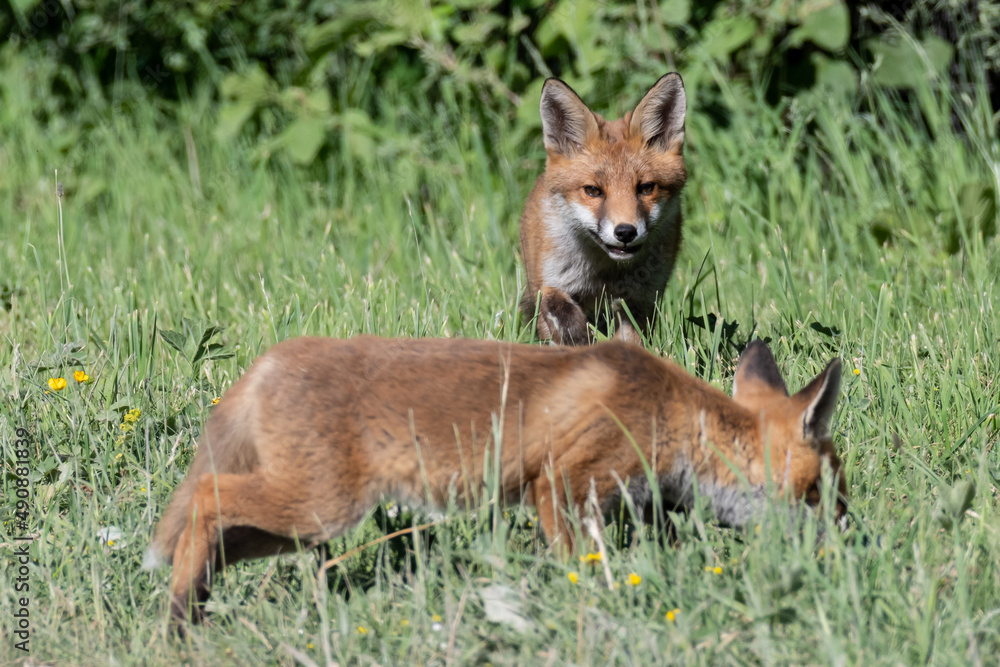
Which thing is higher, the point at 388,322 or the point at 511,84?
the point at 511,84

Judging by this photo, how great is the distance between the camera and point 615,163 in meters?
5.34

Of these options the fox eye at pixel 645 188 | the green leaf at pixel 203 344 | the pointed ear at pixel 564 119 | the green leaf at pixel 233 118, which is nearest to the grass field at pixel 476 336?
the green leaf at pixel 203 344

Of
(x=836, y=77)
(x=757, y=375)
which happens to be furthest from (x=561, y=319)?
(x=836, y=77)

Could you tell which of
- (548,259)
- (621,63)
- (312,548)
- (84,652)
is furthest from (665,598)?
(621,63)

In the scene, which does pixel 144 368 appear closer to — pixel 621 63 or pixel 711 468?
pixel 711 468

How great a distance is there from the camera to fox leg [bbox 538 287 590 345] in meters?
4.90

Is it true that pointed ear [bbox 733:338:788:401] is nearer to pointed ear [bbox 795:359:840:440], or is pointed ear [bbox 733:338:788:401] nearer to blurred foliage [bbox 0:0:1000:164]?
pointed ear [bbox 795:359:840:440]

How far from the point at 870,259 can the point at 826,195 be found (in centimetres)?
52

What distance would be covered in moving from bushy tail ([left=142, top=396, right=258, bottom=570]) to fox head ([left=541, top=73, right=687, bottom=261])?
2.55 m

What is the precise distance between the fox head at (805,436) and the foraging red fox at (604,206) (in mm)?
2044

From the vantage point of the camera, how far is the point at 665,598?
264 centimetres

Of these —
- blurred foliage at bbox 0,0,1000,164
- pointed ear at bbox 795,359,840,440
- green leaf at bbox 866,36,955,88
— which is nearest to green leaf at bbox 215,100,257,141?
blurred foliage at bbox 0,0,1000,164

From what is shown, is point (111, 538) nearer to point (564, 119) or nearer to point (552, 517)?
point (552, 517)

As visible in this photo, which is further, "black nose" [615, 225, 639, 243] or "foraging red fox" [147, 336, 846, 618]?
"black nose" [615, 225, 639, 243]
